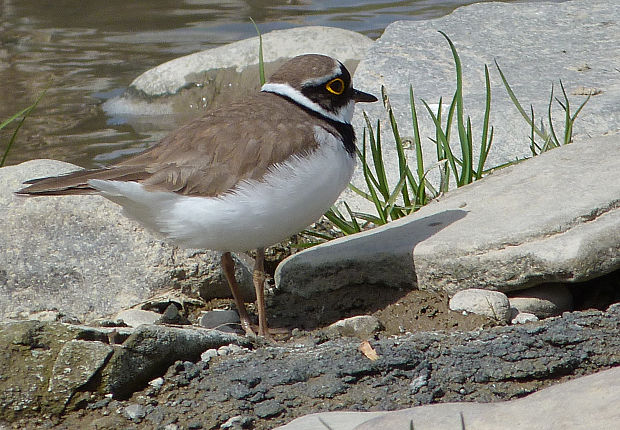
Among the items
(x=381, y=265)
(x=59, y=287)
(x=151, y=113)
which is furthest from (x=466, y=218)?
(x=151, y=113)

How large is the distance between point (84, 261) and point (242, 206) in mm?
1152

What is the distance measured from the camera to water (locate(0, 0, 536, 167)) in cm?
913

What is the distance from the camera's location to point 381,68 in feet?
24.8

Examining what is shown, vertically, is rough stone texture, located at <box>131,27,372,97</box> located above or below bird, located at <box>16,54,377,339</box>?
below

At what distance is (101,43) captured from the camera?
11.7 m

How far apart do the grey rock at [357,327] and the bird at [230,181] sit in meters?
0.39

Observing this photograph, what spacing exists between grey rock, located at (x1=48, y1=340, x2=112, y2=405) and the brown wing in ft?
3.24

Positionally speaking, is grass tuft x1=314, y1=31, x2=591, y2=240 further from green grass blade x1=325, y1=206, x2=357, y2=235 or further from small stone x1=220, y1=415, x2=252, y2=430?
small stone x1=220, y1=415, x2=252, y2=430

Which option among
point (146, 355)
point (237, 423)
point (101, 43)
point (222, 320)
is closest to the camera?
point (237, 423)

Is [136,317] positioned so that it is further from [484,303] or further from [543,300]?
[543,300]

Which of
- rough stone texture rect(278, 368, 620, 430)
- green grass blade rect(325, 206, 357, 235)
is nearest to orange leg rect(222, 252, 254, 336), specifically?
green grass blade rect(325, 206, 357, 235)

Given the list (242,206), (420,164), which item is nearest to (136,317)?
(242,206)

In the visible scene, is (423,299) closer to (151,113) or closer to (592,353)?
(592,353)

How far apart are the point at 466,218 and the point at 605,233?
2.73 ft
